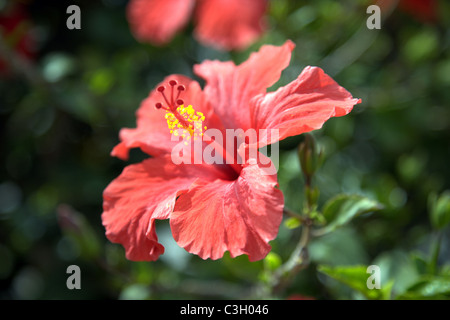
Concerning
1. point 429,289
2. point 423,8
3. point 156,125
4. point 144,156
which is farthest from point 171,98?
point 423,8

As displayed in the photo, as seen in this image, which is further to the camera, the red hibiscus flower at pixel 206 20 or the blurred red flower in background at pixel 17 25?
the blurred red flower in background at pixel 17 25

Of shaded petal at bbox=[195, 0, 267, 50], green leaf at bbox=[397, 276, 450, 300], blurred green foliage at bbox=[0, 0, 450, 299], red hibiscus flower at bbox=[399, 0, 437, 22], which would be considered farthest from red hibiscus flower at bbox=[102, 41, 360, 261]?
red hibiscus flower at bbox=[399, 0, 437, 22]

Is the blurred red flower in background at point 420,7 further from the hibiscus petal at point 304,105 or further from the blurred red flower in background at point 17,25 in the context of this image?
the blurred red flower in background at point 17,25

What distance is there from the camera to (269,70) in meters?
1.19

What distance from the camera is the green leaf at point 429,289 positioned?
108 cm

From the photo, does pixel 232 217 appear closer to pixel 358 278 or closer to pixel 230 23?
pixel 358 278

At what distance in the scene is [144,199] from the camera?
45.1 inches

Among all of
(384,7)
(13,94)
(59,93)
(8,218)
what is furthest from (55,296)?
(384,7)

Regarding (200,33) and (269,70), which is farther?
(200,33)

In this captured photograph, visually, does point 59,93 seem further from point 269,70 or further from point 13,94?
point 269,70

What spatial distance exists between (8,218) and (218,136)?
1523 millimetres

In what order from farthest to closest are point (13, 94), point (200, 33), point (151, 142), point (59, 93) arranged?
point (13, 94), point (200, 33), point (59, 93), point (151, 142)

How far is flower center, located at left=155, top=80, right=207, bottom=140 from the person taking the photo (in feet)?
3.88

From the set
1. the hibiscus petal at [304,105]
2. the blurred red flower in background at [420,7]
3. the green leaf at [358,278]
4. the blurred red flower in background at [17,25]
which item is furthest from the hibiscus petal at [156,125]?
the blurred red flower in background at [420,7]
